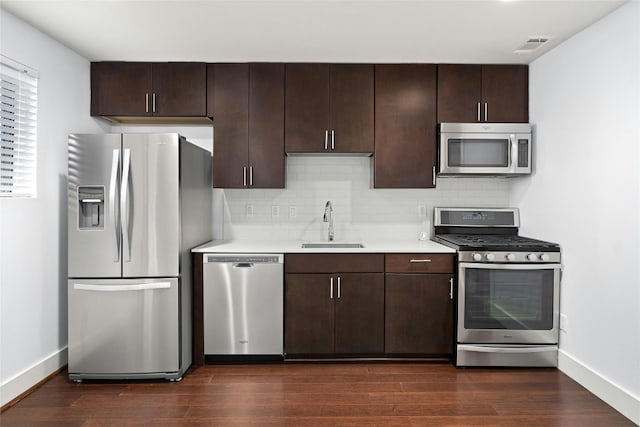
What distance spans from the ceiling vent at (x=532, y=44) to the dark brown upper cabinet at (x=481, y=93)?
0.35 m

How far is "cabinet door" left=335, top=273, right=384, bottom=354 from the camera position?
334 cm

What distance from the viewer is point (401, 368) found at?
3.25 m

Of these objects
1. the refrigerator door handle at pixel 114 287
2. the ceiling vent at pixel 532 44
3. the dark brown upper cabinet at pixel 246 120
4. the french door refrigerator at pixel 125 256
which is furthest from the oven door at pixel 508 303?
the refrigerator door handle at pixel 114 287

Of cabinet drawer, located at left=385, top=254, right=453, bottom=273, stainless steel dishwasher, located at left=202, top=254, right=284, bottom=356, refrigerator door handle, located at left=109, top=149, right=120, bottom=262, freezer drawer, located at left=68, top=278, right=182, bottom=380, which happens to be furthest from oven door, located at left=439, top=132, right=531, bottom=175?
refrigerator door handle, located at left=109, top=149, right=120, bottom=262

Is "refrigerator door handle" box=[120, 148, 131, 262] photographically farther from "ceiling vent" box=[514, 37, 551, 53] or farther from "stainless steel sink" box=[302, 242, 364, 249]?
"ceiling vent" box=[514, 37, 551, 53]

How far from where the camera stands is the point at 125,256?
2.97 m

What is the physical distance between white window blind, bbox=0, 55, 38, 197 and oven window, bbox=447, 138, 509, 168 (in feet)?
10.1

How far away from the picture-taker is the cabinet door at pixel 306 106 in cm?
358

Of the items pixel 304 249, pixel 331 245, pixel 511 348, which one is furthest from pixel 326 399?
pixel 511 348

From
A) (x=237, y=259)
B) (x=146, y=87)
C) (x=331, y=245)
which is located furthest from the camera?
(x=331, y=245)

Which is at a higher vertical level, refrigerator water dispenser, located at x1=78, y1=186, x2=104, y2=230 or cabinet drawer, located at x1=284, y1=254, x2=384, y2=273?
refrigerator water dispenser, located at x1=78, y1=186, x2=104, y2=230

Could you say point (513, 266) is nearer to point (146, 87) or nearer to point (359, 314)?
point (359, 314)

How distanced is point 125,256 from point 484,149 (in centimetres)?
291

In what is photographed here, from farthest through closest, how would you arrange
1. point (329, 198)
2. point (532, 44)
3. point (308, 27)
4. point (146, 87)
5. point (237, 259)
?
point (329, 198)
point (146, 87)
point (237, 259)
point (532, 44)
point (308, 27)
